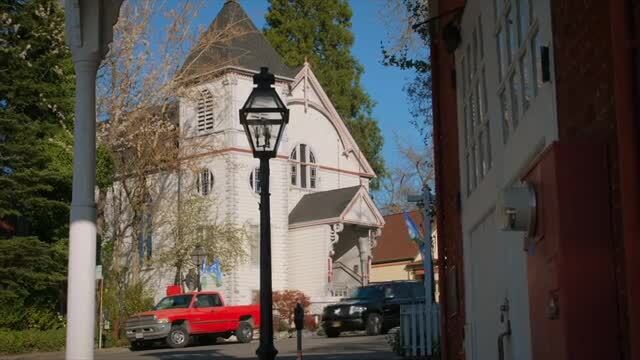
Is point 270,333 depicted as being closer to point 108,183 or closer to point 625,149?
point 625,149

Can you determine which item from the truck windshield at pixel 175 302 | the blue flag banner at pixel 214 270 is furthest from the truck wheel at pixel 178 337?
the blue flag banner at pixel 214 270

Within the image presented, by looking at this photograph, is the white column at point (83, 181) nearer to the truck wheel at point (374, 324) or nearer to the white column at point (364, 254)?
the truck wheel at point (374, 324)

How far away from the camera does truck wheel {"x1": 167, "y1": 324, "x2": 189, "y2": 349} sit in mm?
29078

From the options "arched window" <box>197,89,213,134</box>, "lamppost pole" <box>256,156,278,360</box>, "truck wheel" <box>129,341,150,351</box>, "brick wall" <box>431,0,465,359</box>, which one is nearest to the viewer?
"lamppost pole" <box>256,156,278,360</box>

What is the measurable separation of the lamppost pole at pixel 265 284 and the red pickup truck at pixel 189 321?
66.6ft

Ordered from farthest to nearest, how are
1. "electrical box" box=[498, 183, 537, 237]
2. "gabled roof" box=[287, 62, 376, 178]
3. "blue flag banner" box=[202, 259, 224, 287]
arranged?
"gabled roof" box=[287, 62, 376, 178] → "blue flag banner" box=[202, 259, 224, 287] → "electrical box" box=[498, 183, 537, 237]

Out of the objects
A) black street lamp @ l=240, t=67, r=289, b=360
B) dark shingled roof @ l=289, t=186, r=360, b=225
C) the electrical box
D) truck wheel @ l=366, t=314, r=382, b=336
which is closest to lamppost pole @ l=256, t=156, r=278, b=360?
black street lamp @ l=240, t=67, r=289, b=360

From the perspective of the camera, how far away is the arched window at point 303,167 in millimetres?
44334

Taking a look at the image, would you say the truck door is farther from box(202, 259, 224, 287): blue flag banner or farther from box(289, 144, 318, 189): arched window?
box(289, 144, 318, 189): arched window

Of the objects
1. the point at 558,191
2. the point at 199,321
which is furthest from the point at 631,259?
the point at 199,321

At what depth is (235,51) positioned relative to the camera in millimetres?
41750

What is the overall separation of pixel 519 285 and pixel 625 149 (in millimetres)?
3681

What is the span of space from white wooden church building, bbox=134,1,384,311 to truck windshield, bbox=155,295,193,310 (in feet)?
32.4

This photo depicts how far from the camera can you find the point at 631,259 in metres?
4.11
